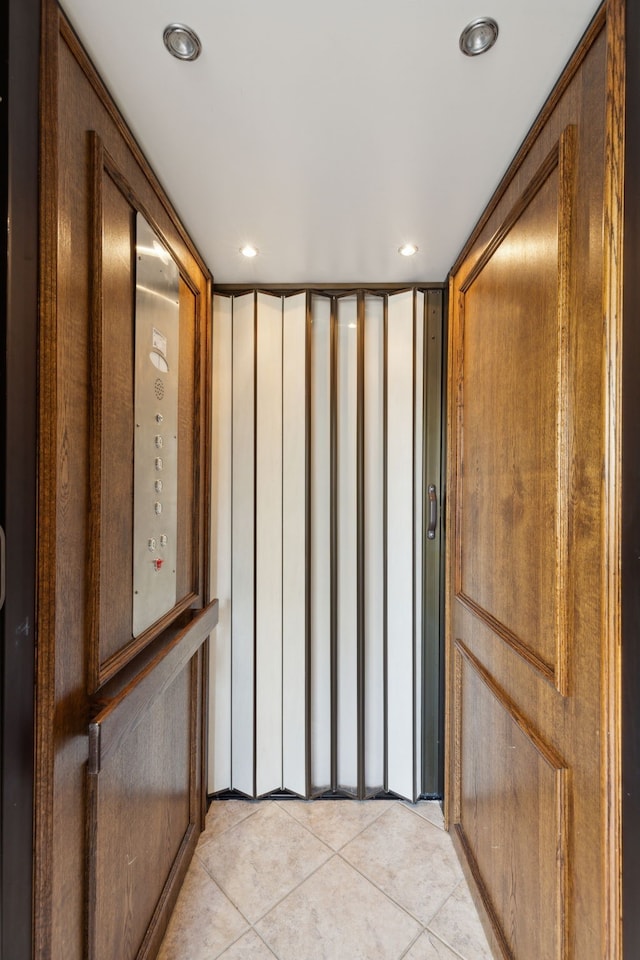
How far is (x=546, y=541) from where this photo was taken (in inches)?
41.3

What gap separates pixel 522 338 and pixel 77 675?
1412 mm

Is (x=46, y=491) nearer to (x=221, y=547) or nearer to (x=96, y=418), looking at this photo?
(x=96, y=418)

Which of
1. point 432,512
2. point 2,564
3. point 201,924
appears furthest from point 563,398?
point 201,924

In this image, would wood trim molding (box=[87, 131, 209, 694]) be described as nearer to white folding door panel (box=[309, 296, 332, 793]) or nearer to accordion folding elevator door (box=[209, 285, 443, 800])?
accordion folding elevator door (box=[209, 285, 443, 800])

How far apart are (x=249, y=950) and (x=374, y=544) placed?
1.48 meters

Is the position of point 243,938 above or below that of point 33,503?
below

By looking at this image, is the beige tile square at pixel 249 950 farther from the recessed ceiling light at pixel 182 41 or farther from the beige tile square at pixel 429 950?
the recessed ceiling light at pixel 182 41

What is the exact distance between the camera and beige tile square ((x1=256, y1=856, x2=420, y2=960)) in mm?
1382

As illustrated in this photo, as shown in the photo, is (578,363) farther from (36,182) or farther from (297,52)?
(36,182)

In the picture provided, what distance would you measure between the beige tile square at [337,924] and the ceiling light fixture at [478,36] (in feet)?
8.19

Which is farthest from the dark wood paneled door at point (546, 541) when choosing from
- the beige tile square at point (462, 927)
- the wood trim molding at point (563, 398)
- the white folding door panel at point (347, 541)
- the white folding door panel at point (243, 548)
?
the white folding door panel at point (243, 548)

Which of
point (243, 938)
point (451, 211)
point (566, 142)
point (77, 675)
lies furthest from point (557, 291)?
point (243, 938)

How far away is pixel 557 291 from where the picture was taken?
0.99 m

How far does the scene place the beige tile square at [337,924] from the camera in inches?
54.4
